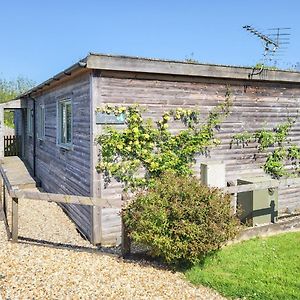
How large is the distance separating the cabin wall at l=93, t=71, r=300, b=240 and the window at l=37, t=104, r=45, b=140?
6.47 meters

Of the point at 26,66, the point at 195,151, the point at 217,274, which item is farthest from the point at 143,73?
the point at 26,66

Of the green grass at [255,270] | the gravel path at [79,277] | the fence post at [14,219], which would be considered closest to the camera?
the gravel path at [79,277]

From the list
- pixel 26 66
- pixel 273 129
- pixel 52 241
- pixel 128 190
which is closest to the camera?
pixel 52 241

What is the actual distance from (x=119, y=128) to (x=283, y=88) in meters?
4.62

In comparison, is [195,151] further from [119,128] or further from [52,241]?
[52,241]

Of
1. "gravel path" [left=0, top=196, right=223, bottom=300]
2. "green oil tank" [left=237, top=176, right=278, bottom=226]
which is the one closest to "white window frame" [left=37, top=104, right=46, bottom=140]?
"gravel path" [left=0, top=196, right=223, bottom=300]

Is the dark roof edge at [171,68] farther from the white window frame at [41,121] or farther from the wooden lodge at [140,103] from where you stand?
the white window frame at [41,121]

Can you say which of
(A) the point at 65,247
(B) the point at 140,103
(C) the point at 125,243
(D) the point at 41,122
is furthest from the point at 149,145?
(D) the point at 41,122

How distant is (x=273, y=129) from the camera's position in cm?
923

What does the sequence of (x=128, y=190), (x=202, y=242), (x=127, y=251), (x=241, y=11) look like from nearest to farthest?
1. (x=202, y=242)
2. (x=127, y=251)
3. (x=128, y=190)
4. (x=241, y=11)

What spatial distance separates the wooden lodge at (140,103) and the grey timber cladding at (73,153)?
2cm

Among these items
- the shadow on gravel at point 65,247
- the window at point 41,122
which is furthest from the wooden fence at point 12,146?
the shadow on gravel at point 65,247

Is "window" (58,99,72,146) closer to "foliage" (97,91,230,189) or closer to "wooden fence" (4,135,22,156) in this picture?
"foliage" (97,91,230,189)

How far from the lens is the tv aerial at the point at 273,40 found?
32.4 ft
